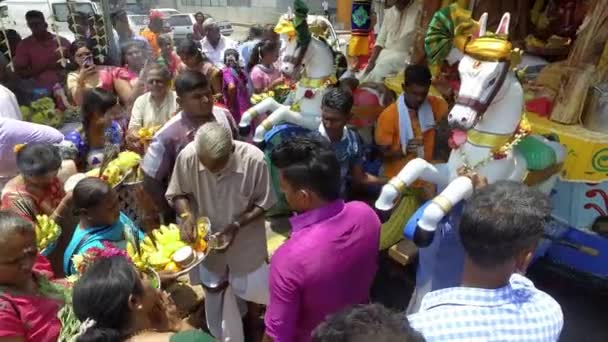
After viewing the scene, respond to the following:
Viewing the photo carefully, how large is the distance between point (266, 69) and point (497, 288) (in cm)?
448

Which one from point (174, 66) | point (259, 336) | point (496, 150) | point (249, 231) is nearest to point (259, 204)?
point (249, 231)

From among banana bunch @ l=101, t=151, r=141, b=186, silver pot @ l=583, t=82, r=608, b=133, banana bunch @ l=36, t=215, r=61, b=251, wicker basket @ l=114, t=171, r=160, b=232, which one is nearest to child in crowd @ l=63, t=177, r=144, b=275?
banana bunch @ l=36, t=215, r=61, b=251

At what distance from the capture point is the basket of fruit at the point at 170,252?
2246mm

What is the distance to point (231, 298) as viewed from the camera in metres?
2.82

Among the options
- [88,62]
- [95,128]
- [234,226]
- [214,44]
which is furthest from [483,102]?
[214,44]

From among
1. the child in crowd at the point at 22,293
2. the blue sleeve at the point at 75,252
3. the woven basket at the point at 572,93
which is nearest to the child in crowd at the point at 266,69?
the woven basket at the point at 572,93

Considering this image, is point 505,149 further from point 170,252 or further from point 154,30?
point 154,30

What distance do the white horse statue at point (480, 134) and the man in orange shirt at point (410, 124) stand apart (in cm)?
55

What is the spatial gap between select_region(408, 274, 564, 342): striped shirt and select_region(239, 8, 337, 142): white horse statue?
2.73 m

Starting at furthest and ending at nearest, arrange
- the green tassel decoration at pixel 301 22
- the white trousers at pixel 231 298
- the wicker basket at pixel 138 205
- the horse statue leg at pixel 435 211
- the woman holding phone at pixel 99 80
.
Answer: the woman holding phone at pixel 99 80 → the green tassel decoration at pixel 301 22 → the wicker basket at pixel 138 205 → the white trousers at pixel 231 298 → the horse statue leg at pixel 435 211

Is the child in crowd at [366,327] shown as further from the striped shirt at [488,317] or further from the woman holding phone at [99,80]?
the woman holding phone at [99,80]

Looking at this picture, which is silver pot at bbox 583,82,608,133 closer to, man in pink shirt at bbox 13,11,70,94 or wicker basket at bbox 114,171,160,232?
wicker basket at bbox 114,171,160,232

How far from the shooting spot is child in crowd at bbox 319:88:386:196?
3115mm

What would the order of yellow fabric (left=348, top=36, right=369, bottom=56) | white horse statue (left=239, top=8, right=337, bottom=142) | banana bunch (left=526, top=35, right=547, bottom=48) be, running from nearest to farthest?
white horse statue (left=239, top=8, right=337, bottom=142), banana bunch (left=526, top=35, right=547, bottom=48), yellow fabric (left=348, top=36, right=369, bottom=56)
